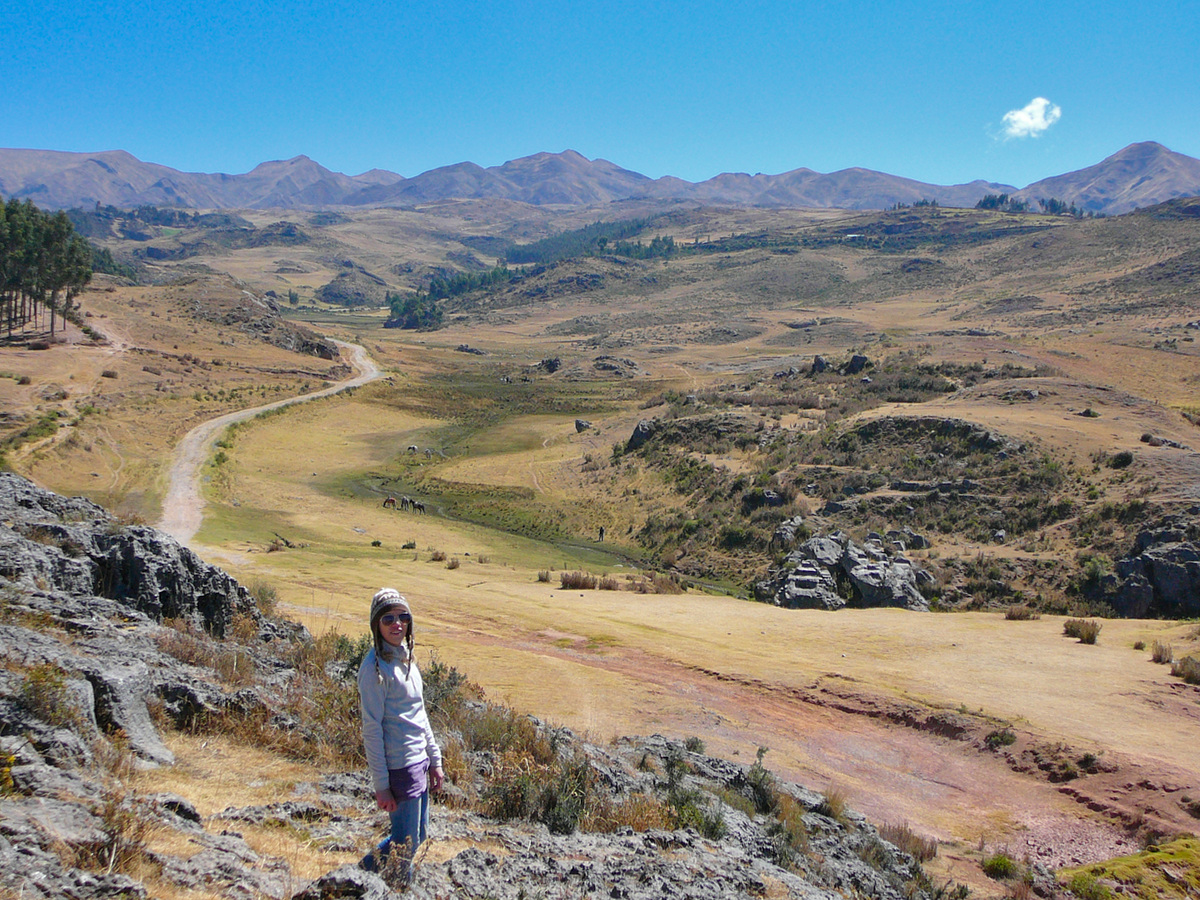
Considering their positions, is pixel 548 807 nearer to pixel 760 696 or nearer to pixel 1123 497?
pixel 760 696

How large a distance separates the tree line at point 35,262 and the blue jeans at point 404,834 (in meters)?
65.4

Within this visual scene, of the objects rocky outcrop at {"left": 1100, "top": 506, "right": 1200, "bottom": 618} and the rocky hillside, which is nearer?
the rocky hillside

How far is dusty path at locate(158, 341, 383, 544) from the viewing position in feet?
73.1

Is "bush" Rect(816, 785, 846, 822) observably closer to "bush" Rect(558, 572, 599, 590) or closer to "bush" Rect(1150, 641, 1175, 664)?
"bush" Rect(1150, 641, 1175, 664)

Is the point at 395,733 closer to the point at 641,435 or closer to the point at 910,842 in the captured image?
the point at 910,842

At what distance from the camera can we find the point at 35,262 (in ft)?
176

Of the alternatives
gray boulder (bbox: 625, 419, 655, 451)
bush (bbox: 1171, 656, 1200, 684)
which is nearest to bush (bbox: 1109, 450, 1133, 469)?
bush (bbox: 1171, 656, 1200, 684)

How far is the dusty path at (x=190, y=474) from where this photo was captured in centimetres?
2228

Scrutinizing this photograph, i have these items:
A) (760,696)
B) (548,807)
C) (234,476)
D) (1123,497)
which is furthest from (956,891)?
(234,476)

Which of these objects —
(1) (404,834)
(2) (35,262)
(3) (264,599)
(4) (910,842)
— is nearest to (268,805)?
(1) (404,834)

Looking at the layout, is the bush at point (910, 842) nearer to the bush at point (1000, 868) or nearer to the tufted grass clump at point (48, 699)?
the bush at point (1000, 868)

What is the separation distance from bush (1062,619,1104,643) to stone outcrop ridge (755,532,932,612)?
15.4 ft

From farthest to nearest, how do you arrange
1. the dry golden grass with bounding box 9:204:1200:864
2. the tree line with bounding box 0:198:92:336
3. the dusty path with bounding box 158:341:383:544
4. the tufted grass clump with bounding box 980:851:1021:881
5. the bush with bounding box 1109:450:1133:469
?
the tree line with bounding box 0:198:92:336
the bush with bounding box 1109:450:1133:469
the dusty path with bounding box 158:341:383:544
the dry golden grass with bounding box 9:204:1200:864
the tufted grass clump with bounding box 980:851:1021:881

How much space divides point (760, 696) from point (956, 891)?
536 centimetres
